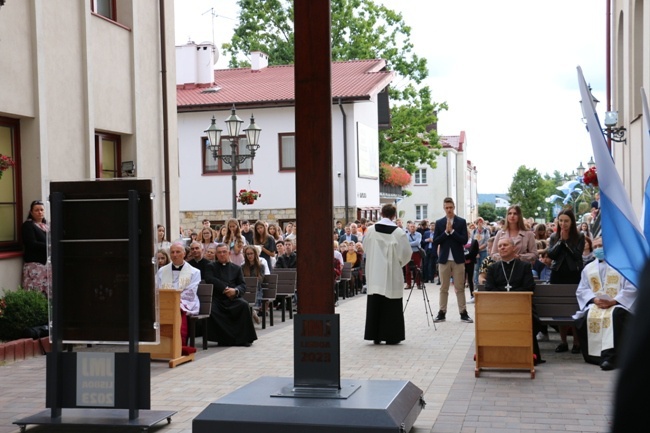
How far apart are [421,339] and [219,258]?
3.37 metres

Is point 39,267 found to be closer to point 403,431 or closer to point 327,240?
point 327,240

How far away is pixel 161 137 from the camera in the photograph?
→ 68.2 feet

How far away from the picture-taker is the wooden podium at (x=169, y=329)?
40.0 ft

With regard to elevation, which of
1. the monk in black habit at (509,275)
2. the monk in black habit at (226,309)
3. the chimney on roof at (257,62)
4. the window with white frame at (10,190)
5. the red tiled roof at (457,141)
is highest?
the chimney on roof at (257,62)

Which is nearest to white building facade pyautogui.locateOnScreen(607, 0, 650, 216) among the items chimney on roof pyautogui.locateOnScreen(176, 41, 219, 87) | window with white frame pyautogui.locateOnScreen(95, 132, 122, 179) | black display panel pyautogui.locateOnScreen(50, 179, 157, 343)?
window with white frame pyautogui.locateOnScreen(95, 132, 122, 179)

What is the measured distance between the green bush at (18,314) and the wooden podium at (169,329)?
196cm

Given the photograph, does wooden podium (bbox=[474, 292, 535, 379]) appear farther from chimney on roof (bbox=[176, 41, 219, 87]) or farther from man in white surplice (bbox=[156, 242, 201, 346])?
chimney on roof (bbox=[176, 41, 219, 87])

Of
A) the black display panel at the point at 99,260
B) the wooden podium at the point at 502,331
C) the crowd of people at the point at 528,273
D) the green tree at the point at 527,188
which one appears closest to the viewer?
the black display panel at the point at 99,260

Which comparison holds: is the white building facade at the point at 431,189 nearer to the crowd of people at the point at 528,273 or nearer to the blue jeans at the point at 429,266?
the blue jeans at the point at 429,266

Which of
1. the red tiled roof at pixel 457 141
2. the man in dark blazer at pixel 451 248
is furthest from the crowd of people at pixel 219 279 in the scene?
the red tiled roof at pixel 457 141

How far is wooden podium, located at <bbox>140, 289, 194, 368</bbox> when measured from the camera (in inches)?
480

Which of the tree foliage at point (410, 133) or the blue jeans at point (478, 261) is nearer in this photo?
the blue jeans at point (478, 261)

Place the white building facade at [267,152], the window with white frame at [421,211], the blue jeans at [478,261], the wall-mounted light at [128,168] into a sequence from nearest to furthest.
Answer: the wall-mounted light at [128,168] → the blue jeans at [478,261] → the white building facade at [267,152] → the window with white frame at [421,211]

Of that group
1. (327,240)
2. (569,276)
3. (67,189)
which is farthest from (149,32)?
(327,240)
